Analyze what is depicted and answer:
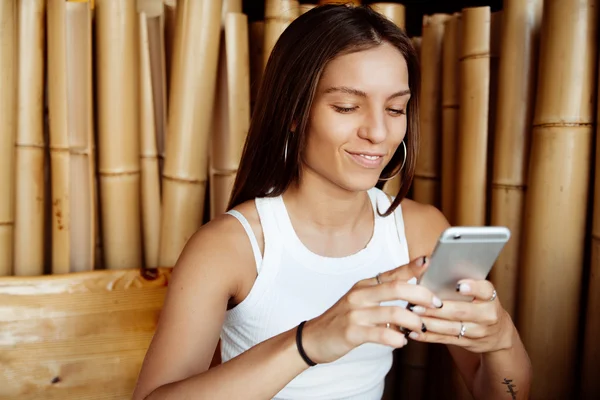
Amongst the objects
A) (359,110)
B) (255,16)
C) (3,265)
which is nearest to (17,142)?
(3,265)

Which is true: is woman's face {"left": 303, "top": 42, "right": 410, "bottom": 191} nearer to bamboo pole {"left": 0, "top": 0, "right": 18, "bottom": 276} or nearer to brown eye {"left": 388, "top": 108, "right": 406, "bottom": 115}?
brown eye {"left": 388, "top": 108, "right": 406, "bottom": 115}

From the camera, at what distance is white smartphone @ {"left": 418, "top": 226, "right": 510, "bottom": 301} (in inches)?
23.6

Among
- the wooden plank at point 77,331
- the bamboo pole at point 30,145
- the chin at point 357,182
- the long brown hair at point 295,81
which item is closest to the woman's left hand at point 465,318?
the chin at point 357,182

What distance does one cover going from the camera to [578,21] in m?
1.02

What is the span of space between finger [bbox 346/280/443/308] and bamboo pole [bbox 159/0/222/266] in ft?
2.44

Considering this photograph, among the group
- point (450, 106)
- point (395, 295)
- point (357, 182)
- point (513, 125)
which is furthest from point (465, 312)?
point (450, 106)

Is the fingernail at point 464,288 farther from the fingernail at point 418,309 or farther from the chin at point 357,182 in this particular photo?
the chin at point 357,182

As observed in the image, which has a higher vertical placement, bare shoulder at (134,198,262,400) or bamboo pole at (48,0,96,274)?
bamboo pole at (48,0,96,274)

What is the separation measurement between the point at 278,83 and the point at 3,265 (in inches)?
30.7

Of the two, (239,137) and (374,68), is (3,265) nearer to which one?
(239,137)

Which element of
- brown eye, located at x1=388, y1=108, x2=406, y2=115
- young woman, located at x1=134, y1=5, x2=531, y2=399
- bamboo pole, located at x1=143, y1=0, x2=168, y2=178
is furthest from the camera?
bamboo pole, located at x1=143, y1=0, x2=168, y2=178

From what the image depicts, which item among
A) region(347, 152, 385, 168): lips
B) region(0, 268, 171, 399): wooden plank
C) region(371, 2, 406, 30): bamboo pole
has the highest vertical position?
region(371, 2, 406, 30): bamboo pole

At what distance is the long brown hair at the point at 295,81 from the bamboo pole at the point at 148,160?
38 centimetres

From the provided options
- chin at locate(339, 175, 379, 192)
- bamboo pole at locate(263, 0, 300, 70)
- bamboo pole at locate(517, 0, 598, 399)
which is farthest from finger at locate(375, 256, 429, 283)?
bamboo pole at locate(263, 0, 300, 70)
